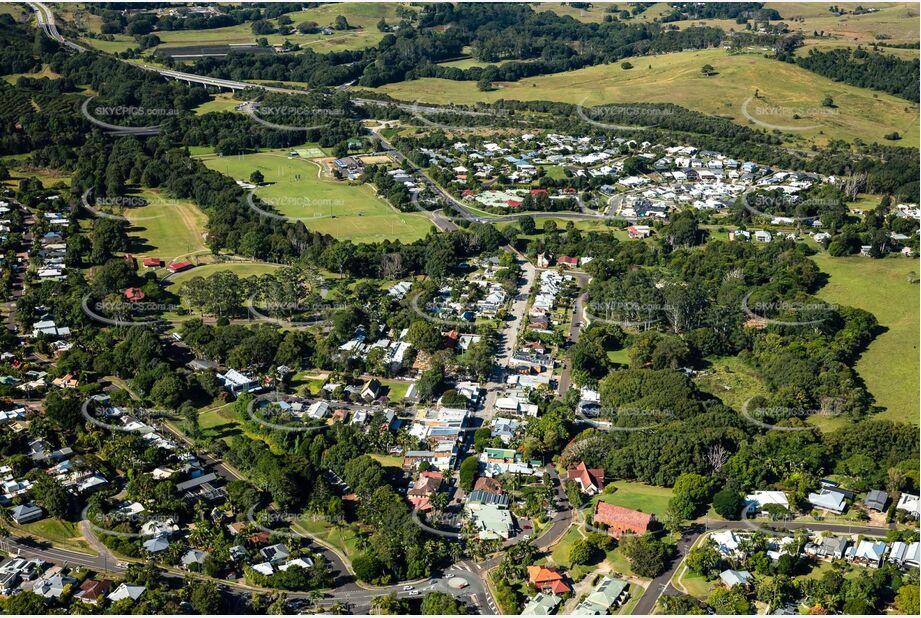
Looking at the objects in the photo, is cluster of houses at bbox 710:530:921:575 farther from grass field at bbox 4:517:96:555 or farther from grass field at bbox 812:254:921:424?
grass field at bbox 4:517:96:555

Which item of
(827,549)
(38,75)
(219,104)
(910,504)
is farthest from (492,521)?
(38,75)

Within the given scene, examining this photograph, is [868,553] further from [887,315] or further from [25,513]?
[25,513]

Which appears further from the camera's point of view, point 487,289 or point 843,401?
point 487,289

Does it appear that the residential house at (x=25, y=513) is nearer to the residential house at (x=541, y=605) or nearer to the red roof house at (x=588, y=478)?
the residential house at (x=541, y=605)

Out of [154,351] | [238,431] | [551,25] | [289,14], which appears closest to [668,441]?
[238,431]

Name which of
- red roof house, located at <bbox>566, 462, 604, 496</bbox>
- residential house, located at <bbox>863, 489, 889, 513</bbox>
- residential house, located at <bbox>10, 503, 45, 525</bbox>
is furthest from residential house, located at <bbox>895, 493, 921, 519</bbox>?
residential house, located at <bbox>10, 503, 45, 525</bbox>

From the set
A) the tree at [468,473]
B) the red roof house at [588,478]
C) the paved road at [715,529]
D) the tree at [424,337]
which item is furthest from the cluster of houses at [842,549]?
the tree at [424,337]

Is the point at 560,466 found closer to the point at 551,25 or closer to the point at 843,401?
the point at 843,401
